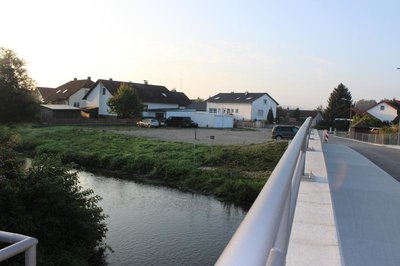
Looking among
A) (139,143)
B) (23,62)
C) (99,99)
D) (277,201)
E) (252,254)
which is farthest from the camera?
(99,99)

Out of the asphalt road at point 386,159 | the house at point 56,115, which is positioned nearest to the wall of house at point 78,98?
the house at point 56,115

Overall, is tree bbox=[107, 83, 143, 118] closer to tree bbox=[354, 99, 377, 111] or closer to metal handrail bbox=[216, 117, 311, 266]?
tree bbox=[354, 99, 377, 111]

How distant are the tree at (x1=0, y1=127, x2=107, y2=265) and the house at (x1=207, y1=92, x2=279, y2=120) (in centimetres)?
6512

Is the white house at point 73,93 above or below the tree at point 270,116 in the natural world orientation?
above

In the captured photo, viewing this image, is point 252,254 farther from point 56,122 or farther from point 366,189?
point 56,122

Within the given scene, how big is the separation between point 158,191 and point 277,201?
1988 cm

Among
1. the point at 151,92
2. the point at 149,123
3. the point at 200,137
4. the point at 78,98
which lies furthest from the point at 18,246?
the point at 78,98

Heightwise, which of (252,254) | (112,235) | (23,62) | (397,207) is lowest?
(112,235)

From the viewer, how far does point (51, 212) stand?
36.1ft

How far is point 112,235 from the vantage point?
45.6ft

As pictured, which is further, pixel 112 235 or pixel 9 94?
pixel 9 94

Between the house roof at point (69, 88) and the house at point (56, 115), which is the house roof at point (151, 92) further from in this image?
the house at point (56, 115)

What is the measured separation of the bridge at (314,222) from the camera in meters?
1.21

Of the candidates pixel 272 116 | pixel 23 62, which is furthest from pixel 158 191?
pixel 272 116
